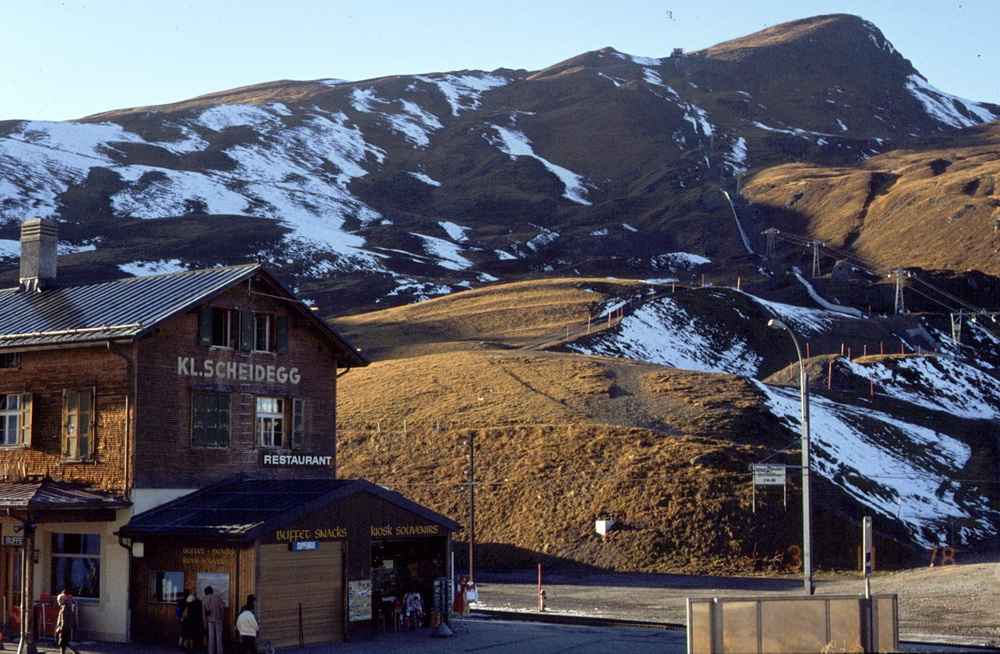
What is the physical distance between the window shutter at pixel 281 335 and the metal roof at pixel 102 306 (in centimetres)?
214

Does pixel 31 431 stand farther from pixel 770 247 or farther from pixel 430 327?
pixel 770 247

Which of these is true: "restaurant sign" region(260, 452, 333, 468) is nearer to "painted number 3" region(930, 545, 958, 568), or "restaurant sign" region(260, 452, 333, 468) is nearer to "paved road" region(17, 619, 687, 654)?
"paved road" region(17, 619, 687, 654)

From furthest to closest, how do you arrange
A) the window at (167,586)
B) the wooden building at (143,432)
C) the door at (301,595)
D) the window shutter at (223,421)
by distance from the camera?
the window shutter at (223,421) < the wooden building at (143,432) < the window at (167,586) < the door at (301,595)

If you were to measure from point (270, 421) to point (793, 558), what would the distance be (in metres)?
27.9

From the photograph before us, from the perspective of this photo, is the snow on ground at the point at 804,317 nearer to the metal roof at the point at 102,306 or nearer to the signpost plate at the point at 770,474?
the signpost plate at the point at 770,474

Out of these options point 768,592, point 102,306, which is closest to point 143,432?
point 102,306

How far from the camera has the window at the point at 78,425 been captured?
3206cm

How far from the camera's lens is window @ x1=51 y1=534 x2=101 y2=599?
3180 centimetres

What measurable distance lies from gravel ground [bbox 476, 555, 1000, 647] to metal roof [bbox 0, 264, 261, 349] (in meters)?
15.7

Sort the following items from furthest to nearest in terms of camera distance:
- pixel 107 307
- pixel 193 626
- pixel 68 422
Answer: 1. pixel 107 307
2. pixel 68 422
3. pixel 193 626

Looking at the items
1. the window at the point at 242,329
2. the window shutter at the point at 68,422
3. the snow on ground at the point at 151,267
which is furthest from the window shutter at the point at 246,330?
the snow on ground at the point at 151,267

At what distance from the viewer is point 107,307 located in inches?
1345

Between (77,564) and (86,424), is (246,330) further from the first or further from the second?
(77,564)

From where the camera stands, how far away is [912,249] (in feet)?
538
